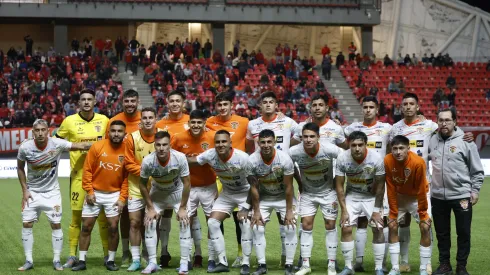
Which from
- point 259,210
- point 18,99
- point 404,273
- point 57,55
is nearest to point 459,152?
point 404,273

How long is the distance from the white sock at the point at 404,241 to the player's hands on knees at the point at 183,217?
2875mm

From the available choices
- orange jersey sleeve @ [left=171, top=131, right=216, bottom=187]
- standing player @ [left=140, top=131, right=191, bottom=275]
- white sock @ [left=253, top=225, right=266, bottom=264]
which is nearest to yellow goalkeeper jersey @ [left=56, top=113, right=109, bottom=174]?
orange jersey sleeve @ [left=171, top=131, right=216, bottom=187]

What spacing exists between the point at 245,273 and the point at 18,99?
2505cm

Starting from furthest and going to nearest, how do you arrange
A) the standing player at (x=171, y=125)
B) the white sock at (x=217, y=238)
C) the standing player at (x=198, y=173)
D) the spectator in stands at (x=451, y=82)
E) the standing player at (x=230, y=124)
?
the spectator in stands at (x=451, y=82), the standing player at (x=230, y=124), the standing player at (x=171, y=125), the standing player at (x=198, y=173), the white sock at (x=217, y=238)

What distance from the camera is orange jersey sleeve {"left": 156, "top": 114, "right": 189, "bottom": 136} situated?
459 inches

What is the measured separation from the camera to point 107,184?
11125mm

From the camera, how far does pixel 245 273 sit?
10.5 metres

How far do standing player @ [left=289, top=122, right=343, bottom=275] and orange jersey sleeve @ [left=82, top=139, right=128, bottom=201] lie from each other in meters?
2.32

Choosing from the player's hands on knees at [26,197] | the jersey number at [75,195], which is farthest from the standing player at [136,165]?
the player's hands on knees at [26,197]

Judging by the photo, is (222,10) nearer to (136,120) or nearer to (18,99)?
(18,99)

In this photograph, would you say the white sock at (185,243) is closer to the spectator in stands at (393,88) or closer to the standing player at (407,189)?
the standing player at (407,189)

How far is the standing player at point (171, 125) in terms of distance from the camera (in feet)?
37.5

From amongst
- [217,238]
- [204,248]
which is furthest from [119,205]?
[204,248]

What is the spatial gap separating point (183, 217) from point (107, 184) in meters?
1.24
